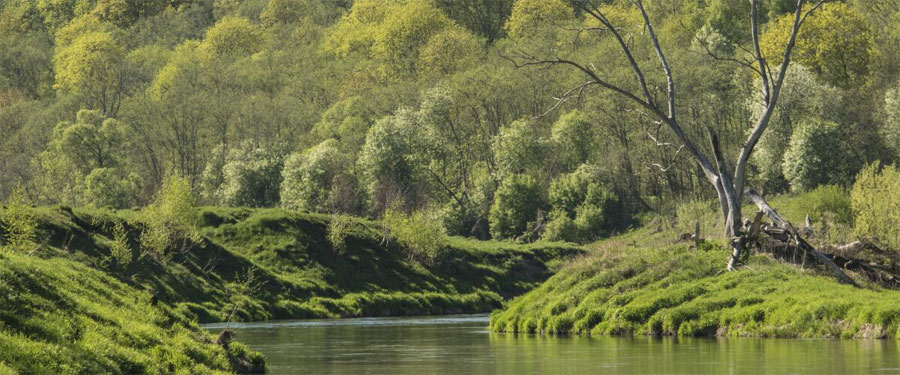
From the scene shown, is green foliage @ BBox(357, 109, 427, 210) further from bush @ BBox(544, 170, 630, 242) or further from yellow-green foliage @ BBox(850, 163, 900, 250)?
yellow-green foliage @ BBox(850, 163, 900, 250)

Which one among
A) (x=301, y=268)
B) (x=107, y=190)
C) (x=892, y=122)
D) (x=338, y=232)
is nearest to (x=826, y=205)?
(x=892, y=122)

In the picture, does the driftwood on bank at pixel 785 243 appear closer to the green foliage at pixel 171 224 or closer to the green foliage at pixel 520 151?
the green foliage at pixel 171 224

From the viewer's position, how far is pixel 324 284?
109 metres

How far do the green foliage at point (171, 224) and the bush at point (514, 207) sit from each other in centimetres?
4272

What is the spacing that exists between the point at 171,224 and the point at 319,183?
1851 inches

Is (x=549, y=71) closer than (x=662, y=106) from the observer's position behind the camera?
No

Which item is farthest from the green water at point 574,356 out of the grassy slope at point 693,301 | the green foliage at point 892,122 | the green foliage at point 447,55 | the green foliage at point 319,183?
the green foliage at point 447,55

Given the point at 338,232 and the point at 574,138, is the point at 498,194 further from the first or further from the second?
the point at 338,232

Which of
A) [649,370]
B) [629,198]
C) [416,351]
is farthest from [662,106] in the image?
[649,370]

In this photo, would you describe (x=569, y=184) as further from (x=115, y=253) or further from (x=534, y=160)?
(x=115, y=253)

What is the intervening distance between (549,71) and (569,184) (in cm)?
2319

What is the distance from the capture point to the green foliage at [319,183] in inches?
5763

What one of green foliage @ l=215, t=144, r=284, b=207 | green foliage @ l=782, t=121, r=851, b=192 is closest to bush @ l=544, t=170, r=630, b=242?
green foliage @ l=782, t=121, r=851, b=192

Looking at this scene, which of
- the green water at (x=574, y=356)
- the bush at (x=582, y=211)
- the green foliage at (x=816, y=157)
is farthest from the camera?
the bush at (x=582, y=211)
